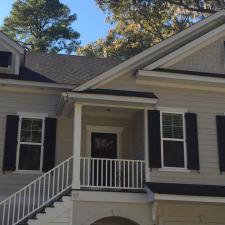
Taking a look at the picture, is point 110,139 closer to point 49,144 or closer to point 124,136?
point 124,136

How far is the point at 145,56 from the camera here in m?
15.5

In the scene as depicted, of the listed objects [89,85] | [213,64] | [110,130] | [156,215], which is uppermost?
[213,64]

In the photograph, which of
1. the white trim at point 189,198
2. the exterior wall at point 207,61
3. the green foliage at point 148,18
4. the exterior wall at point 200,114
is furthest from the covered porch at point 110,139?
the green foliage at point 148,18

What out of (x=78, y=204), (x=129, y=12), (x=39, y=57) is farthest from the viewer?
(x=129, y=12)

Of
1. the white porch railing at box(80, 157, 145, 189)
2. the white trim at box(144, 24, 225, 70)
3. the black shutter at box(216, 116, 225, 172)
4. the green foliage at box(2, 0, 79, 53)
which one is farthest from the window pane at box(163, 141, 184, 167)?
the green foliage at box(2, 0, 79, 53)

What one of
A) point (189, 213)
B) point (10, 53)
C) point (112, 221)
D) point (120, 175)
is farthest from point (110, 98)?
point (10, 53)

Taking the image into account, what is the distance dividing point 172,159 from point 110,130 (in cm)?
267

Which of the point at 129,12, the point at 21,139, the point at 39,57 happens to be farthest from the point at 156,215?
the point at 129,12

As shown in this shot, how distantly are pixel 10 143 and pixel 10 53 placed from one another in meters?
3.22

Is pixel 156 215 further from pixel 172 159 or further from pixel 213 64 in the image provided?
pixel 213 64

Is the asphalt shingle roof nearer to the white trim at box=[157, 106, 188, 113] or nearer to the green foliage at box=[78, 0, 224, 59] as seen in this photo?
the white trim at box=[157, 106, 188, 113]

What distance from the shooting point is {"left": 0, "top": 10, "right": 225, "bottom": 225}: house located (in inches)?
532

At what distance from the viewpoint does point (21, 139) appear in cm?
1506

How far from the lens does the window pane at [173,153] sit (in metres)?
14.6
